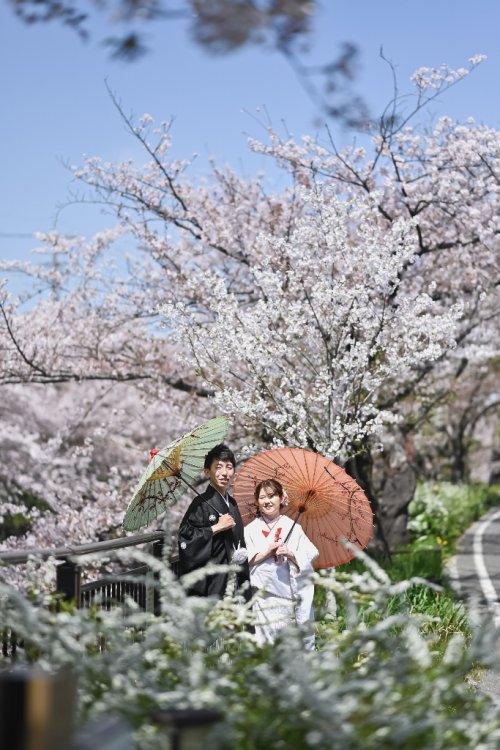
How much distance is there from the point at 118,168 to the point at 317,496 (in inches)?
317

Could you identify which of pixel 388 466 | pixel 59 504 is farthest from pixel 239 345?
pixel 388 466

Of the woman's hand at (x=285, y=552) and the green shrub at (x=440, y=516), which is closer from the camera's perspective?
the woman's hand at (x=285, y=552)

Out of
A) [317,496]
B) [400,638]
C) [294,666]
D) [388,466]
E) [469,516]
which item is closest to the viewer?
[294,666]

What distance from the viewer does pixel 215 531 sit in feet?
23.1

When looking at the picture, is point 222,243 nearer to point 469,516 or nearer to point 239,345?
point 239,345

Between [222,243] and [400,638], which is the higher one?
[222,243]

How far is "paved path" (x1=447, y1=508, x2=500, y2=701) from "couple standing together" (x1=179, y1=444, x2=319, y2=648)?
2.10 m

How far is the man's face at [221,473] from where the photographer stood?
719 cm

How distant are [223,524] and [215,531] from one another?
71 mm

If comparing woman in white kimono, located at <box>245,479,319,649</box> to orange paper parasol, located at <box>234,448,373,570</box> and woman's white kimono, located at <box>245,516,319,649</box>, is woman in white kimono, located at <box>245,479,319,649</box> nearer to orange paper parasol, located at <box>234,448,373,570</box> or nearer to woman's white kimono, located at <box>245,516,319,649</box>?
woman's white kimono, located at <box>245,516,319,649</box>

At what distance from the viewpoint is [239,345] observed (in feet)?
35.7

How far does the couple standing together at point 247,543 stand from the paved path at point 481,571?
210 cm

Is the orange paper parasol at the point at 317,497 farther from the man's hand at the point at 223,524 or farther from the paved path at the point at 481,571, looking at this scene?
the paved path at the point at 481,571

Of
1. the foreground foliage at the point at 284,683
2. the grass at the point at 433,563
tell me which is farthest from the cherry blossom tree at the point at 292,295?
the foreground foliage at the point at 284,683
